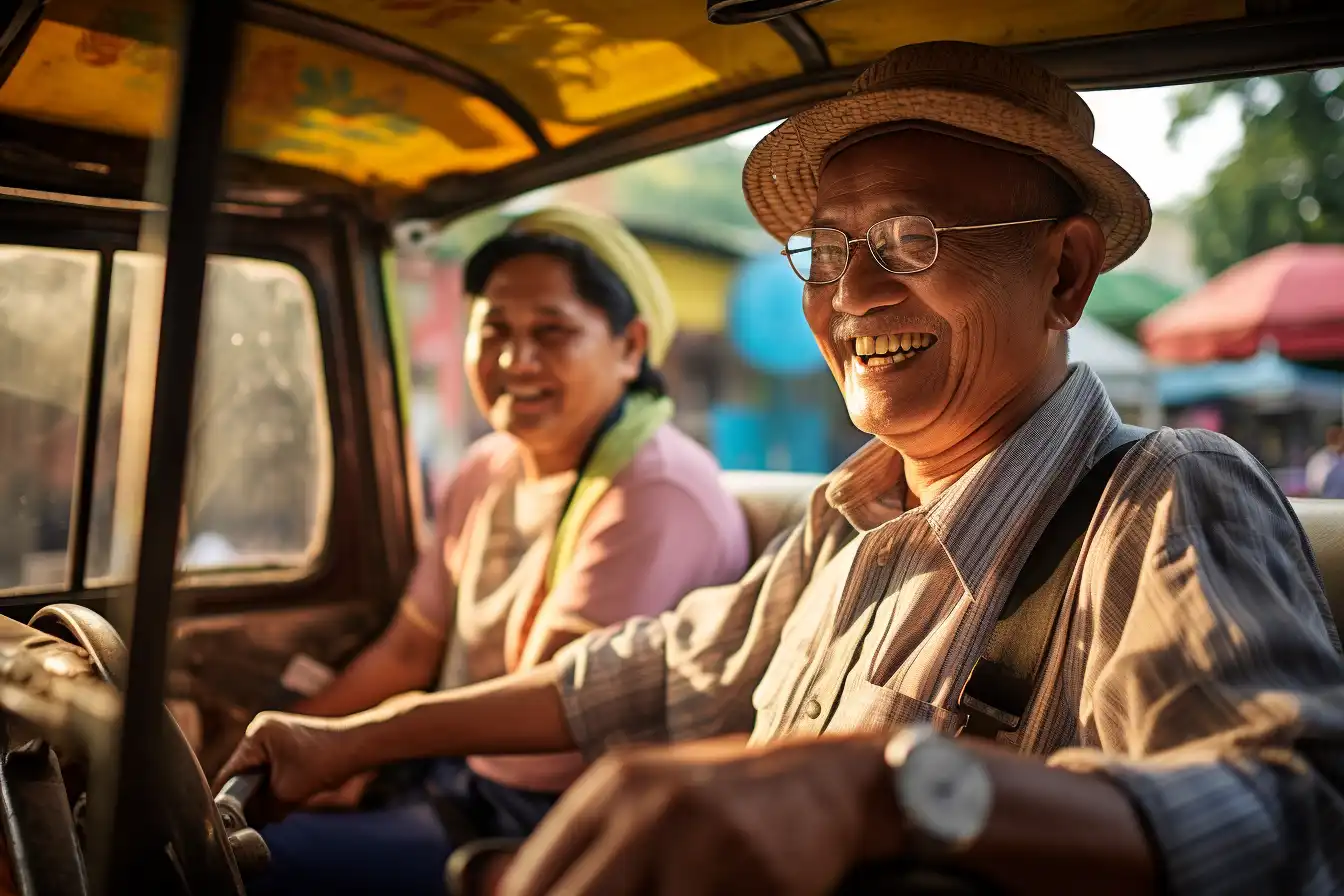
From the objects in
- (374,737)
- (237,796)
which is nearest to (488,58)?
(374,737)

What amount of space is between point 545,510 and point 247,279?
3.69 feet

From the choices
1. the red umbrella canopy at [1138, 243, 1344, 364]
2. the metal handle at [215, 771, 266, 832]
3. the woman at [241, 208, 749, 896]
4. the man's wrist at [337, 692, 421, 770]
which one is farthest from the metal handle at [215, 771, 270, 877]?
the red umbrella canopy at [1138, 243, 1344, 364]

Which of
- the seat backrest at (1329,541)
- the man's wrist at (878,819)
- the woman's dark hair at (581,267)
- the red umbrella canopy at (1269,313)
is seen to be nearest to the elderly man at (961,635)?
the man's wrist at (878,819)

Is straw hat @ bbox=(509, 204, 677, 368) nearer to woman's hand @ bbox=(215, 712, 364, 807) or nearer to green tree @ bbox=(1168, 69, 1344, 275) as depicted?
woman's hand @ bbox=(215, 712, 364, 807)

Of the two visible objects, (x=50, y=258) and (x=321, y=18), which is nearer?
(x=321, y=18)

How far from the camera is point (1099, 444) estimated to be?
5.83ft

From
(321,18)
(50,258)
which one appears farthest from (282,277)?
(321,18)

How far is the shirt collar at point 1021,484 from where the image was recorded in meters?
1.72

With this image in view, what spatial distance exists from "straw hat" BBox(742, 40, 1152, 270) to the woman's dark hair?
130 cm

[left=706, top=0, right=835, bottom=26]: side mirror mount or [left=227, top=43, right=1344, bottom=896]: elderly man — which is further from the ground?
[left=706, top=0, right=835, bottom=26]: side mirror mount

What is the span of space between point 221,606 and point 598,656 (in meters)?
1.47

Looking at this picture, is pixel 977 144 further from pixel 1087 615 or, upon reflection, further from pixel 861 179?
pixel 1087 615

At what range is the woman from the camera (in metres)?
2.82

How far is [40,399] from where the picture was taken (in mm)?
2496
